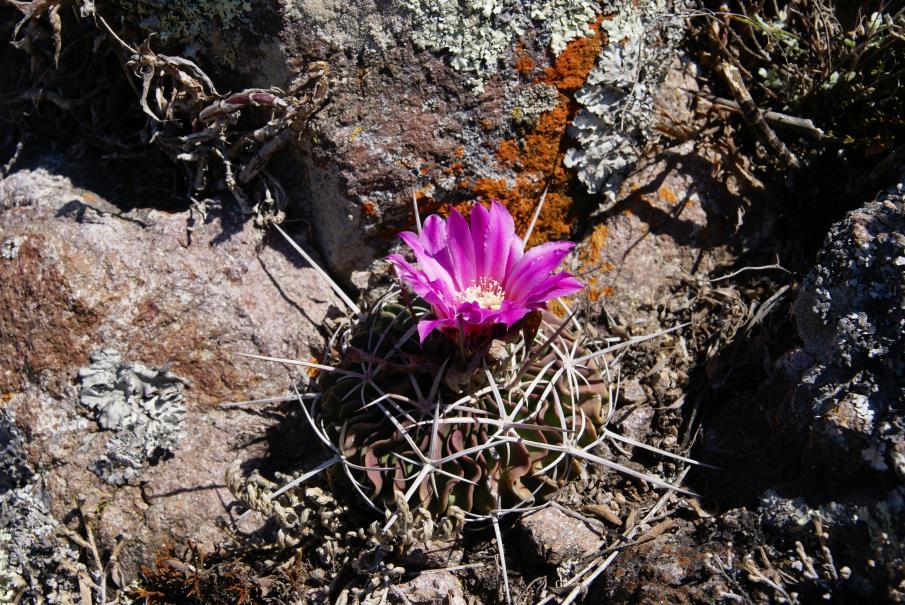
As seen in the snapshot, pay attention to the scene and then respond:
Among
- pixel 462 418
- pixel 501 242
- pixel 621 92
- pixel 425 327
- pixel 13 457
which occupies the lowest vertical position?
pixel 13 457

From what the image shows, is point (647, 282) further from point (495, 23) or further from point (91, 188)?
point (91, 188)

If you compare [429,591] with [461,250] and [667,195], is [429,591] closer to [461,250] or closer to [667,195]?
[461,250]

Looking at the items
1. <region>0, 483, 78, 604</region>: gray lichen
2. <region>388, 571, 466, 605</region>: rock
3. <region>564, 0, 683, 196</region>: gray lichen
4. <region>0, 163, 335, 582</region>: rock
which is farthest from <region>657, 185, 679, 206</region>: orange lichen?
<region>0, 483, 78, 604</region>: gray lichen

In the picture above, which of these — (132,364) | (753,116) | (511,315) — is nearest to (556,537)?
(511,315)

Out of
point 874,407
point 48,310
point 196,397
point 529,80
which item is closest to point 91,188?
point 48,310

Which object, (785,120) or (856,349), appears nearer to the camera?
(856,349)

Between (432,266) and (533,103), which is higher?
(533,103)

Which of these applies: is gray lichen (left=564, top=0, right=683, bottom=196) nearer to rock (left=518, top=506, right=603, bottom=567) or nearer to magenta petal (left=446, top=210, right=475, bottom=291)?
magenta petal (left=446, top=210, right=475, bottom=291)
